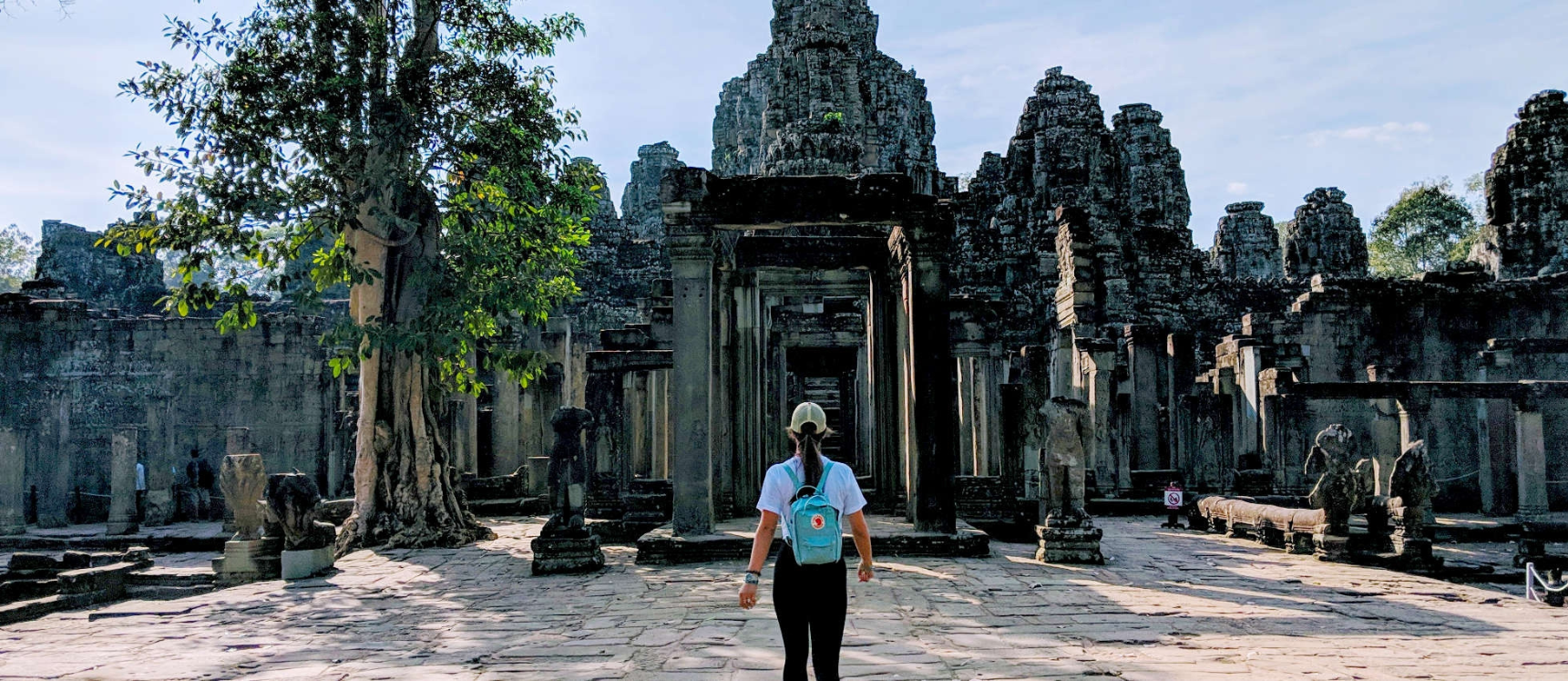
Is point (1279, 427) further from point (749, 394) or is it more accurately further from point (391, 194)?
point (391, 194)

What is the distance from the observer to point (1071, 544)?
1024 centimetres

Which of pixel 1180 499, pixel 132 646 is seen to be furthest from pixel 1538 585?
pixel 132 646

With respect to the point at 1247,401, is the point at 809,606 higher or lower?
lower

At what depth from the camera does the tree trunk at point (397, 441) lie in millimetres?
13500

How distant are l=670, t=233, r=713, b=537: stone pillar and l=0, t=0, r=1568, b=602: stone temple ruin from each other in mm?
34

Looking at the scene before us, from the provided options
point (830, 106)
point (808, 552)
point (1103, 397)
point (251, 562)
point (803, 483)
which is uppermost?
point (830, 106)

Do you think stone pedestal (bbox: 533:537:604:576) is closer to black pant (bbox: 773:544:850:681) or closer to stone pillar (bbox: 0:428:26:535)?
black pant (bbox: 773:544:850:681)

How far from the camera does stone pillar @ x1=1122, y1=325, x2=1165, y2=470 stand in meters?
20.1

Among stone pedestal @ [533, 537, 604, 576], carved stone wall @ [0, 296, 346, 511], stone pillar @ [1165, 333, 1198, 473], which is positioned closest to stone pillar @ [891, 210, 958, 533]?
stone pedestal @ [533, 537, 604, 576]

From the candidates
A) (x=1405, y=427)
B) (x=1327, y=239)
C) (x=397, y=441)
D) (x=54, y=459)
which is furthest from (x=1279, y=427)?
(x=54, y=459)

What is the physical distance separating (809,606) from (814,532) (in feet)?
1.07

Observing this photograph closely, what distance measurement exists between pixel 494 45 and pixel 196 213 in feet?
13.5

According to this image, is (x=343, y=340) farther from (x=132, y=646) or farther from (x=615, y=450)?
(x=132, y=646)

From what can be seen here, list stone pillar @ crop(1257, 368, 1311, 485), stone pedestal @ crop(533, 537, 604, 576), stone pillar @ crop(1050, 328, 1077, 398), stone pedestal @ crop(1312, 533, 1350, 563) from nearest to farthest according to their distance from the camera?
1. stone pedestal @ crop(533, 537, 604, 576)
2. stone pedestal @ crop(1312, 533, 1350, 563)
3. stone pillar @ crop(1257, 368, 1311, 485)
4. stone pillar @ crop(1050, 328, 1077, 398)
